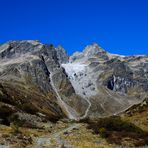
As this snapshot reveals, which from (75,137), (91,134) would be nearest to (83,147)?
(75,137)

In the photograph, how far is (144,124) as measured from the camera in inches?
3127

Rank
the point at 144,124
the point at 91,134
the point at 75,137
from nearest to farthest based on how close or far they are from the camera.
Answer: the point at 75,137, the point at 91,134, the point at 144,124

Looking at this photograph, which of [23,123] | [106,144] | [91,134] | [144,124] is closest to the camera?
[106,144]

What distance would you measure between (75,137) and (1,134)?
11267 millimetres

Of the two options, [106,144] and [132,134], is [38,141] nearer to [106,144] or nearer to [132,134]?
[106,144]

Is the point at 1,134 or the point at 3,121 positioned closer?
the point at 1,134

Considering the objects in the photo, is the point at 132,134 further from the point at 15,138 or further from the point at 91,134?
the point at 15,138

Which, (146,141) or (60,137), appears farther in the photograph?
(60,137)

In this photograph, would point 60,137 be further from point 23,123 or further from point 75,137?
point 23,123

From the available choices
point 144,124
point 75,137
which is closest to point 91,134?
point 75,137

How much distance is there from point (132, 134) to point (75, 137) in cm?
893

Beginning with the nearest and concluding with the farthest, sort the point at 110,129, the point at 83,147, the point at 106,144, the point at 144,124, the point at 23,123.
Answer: the point at 83,147
the point at 106,144
the point at 110,129
the point at 23,123
the point at 144,124

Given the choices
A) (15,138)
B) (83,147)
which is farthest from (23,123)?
(83,147)

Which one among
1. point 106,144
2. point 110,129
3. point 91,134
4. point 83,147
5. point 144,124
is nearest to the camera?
point 83,147
